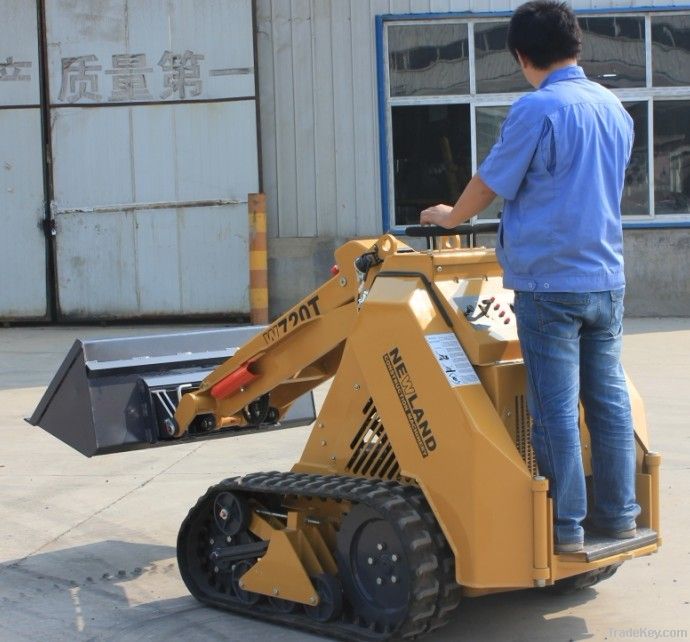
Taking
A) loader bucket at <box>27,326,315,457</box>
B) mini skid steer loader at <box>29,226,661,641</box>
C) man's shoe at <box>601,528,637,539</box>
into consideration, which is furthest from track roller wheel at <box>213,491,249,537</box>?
man's shoe at <box>601,528,637,539</box>

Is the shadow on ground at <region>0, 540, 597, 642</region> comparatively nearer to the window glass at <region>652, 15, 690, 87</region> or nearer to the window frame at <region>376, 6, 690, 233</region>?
the window frame at <region>376, 6, 690, 233</region>

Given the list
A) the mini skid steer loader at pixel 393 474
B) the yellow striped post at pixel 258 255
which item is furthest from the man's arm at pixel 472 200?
the yellow striped post at pixel 258 255

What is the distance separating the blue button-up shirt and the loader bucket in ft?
6.43

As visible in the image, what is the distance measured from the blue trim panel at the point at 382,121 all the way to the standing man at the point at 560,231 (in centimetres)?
956

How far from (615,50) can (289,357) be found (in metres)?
9.79

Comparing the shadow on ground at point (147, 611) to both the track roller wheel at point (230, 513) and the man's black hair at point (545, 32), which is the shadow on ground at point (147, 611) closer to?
the track roller wheel at point (230, 513)

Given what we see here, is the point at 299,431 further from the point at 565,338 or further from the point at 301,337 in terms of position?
the point at 565,338

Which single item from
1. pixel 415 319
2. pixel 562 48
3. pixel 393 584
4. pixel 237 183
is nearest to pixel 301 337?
pixel 415 319

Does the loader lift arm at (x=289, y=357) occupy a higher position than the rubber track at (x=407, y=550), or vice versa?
the loader lift arm at (x=289, y=357)

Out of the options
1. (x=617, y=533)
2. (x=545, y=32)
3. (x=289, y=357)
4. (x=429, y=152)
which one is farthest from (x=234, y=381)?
(x=429, y=152)

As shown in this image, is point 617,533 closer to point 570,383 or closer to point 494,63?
point 570,383

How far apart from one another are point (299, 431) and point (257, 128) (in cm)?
604

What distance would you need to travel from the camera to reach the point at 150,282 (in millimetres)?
13852

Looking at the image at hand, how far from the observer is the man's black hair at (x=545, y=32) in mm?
4238
